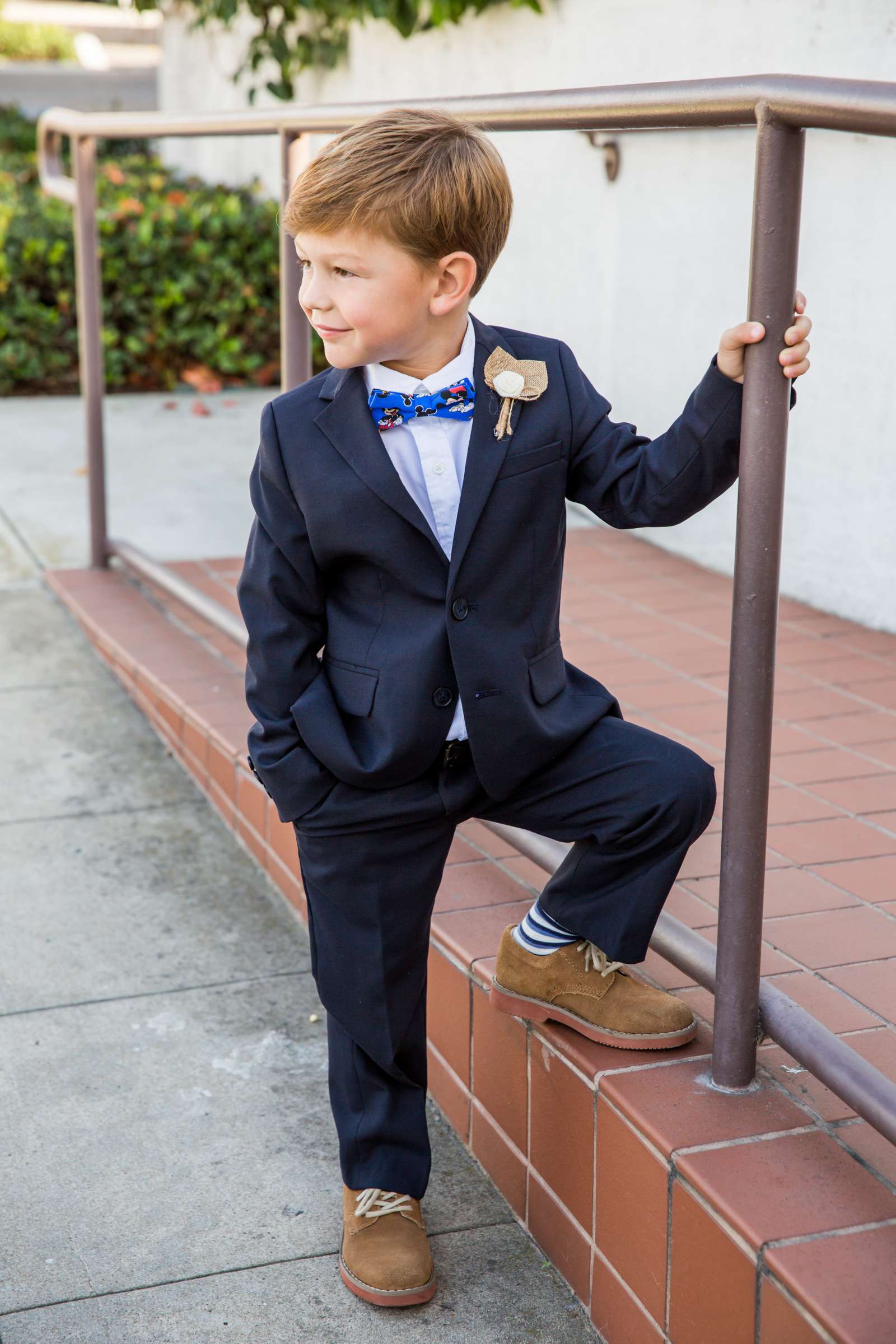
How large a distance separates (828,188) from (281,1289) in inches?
100

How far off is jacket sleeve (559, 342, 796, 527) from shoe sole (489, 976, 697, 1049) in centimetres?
59

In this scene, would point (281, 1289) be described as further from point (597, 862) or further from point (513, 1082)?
point (597, 862)

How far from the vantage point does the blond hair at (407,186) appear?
4.84 feet

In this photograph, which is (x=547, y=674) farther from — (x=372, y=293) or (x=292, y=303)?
(x=292, y=303)

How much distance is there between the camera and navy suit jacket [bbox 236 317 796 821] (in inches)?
61.9

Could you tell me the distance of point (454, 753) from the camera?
5.44 feet

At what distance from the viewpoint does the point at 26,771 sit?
3143mm

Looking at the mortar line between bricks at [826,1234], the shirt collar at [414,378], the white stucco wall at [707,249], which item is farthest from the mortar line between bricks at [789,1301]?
the white stucco wall at [707,249]

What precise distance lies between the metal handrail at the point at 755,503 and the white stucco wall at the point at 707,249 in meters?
1.55

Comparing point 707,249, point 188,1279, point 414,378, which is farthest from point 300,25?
point 188,1279

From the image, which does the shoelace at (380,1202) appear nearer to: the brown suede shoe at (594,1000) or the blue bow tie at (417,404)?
the brown suede shoe at (594,1000)

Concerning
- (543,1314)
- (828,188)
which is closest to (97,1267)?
(543,1314)

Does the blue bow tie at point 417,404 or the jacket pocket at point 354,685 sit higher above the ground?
the blue bow tie at point 417,404

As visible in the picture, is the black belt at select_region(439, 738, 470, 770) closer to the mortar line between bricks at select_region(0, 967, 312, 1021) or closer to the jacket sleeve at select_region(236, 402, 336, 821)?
the jacket sleeve at select_region(236, 402, 336, 821)
